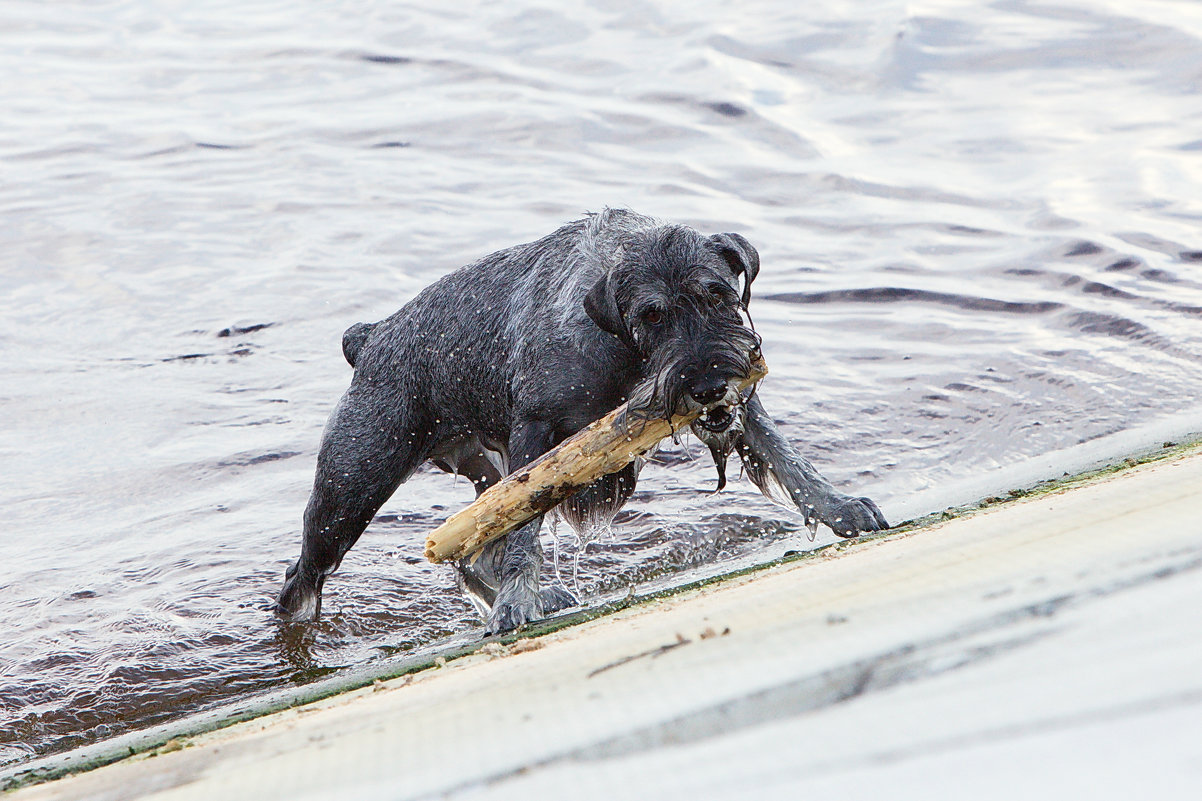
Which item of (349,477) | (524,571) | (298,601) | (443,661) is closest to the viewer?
(443,661)

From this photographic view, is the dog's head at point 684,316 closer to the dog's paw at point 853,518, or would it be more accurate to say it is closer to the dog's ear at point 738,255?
the dog's ear at point 738,255

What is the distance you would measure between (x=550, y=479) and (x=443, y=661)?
2.89 ft

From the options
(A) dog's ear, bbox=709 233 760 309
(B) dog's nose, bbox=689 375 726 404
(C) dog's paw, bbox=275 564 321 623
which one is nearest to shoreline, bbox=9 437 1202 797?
(B) dog's nose, bbox=689 375 726 404

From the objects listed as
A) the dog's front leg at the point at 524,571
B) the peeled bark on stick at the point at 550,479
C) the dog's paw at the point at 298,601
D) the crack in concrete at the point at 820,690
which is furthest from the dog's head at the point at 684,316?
the crack in concrete at the point at 820,690

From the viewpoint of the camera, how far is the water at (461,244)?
7367mm

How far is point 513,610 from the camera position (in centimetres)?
546

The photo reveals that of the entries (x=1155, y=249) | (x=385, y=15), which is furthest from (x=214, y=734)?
(x=385, y=15)

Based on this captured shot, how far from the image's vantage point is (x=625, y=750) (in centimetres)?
249

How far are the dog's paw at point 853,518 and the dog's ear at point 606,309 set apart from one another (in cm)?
120

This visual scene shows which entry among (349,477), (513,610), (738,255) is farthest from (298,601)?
(738,255)

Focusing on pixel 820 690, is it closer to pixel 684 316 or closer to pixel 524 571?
pixel 684 316

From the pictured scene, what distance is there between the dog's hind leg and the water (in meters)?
0.24

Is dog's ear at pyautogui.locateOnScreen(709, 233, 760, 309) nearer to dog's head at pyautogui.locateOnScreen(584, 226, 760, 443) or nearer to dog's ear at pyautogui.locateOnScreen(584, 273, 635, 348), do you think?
dog's head at pyautogui.locateOnScreen(584, 226, 760, 443)

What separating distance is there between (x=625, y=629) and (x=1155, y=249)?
9.71m
